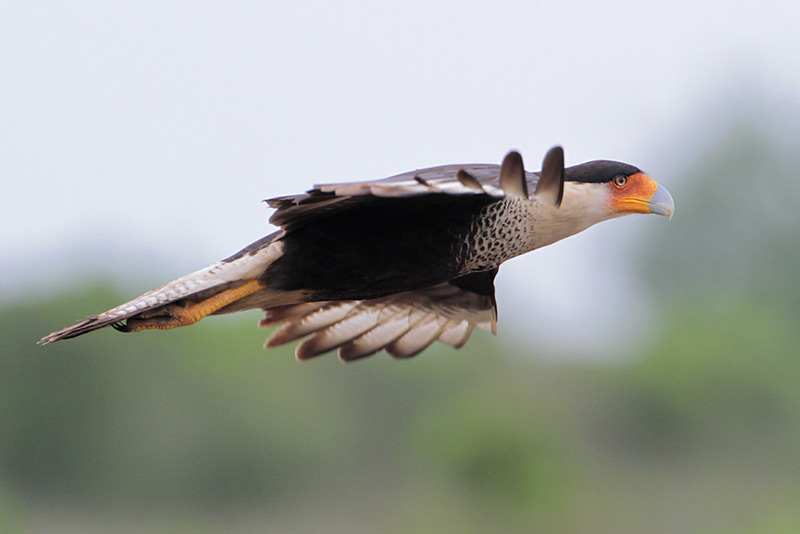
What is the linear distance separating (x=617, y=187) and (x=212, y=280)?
7.66ft

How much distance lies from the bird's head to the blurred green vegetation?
105 ft

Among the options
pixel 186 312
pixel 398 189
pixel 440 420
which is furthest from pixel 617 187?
pixel 440 420

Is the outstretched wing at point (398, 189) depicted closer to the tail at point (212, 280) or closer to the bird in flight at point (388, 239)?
the bird in flight at point (388, 239)

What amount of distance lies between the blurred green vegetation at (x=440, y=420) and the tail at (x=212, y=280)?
106 feet

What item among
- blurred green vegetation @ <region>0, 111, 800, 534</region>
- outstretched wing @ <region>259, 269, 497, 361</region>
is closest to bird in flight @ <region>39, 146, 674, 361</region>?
outstretched wing @ <region>259, 269, 497, 361</region>

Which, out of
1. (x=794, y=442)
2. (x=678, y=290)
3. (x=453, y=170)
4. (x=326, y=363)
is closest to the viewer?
(x=453, y=170)

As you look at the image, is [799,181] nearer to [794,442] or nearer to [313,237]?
[794,442]

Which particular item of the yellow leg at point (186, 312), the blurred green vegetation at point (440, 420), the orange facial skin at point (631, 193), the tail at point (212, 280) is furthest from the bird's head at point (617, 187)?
the blurred green vegetation at point (440, 420)

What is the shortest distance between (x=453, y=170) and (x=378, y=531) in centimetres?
4071

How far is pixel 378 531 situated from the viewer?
148ft

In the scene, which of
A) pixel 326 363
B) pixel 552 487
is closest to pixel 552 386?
pixel 326 363

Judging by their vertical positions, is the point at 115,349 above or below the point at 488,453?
above

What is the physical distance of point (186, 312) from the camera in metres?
6.41

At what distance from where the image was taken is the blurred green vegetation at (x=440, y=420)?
146ft
